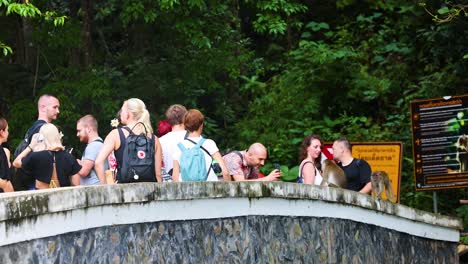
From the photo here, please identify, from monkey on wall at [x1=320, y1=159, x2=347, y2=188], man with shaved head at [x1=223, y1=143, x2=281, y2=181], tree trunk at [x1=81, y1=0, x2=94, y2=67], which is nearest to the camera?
man with shaved head at [x1=223, y1=143, x2=281, y2=181]

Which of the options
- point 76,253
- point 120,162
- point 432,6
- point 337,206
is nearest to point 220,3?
point 432,6

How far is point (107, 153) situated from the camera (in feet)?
36.5

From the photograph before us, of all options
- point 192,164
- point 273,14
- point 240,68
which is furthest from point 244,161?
point 240,68

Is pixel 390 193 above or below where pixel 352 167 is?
below

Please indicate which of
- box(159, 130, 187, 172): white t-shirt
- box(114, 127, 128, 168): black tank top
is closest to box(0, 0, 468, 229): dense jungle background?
box(159, 130, 187, 172): white t-shirt

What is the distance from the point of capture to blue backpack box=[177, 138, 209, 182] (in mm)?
11352

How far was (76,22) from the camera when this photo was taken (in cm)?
2136

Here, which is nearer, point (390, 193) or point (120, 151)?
point (120, 151)

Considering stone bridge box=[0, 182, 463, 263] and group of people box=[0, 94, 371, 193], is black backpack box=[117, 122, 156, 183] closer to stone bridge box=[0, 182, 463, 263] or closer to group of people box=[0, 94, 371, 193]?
group of people box=[0, 94, 371, 193]

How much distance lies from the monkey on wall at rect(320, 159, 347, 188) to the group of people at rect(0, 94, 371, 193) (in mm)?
901

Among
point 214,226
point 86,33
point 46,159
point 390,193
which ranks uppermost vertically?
point 86,33

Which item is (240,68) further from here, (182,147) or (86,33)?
(182,147)

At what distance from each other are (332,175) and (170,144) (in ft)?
8.59

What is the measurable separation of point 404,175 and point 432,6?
2.93m
